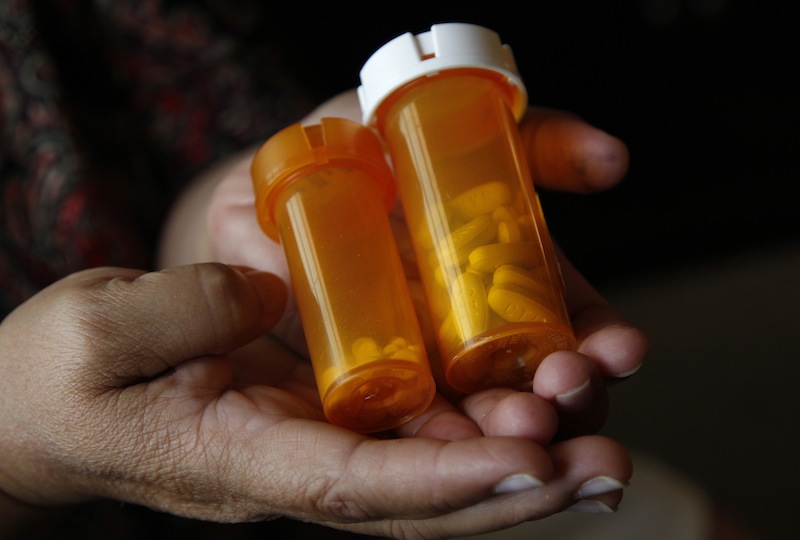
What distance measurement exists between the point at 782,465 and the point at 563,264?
1289 mm

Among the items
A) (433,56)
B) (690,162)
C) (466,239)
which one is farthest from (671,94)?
(466,239)

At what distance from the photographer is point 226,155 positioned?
1.65 m

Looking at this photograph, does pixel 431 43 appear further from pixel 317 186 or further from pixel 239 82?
pixel 239 82

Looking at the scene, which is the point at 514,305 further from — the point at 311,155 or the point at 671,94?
the point at 671,94

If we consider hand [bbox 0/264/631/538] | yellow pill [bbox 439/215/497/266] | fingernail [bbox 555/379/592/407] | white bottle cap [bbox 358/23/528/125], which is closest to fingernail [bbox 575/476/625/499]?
hand [bbox 0/264/631/538]

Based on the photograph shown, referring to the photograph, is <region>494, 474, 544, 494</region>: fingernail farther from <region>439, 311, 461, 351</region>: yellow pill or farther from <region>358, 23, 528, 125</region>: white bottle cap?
<region>358, 23, 528, 125</region>: white bottle cap

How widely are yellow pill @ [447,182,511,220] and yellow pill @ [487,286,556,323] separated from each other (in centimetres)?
11

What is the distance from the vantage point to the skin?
80 cm

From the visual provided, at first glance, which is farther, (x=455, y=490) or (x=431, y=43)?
(x=431, y=43)

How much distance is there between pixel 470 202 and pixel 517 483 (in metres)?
0.39

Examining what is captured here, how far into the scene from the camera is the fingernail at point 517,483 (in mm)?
751

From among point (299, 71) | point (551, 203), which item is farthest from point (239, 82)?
point (551, 203)

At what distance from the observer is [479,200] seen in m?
1.00

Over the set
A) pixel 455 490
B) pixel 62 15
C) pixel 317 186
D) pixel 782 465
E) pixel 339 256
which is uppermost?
pixel 62 15
